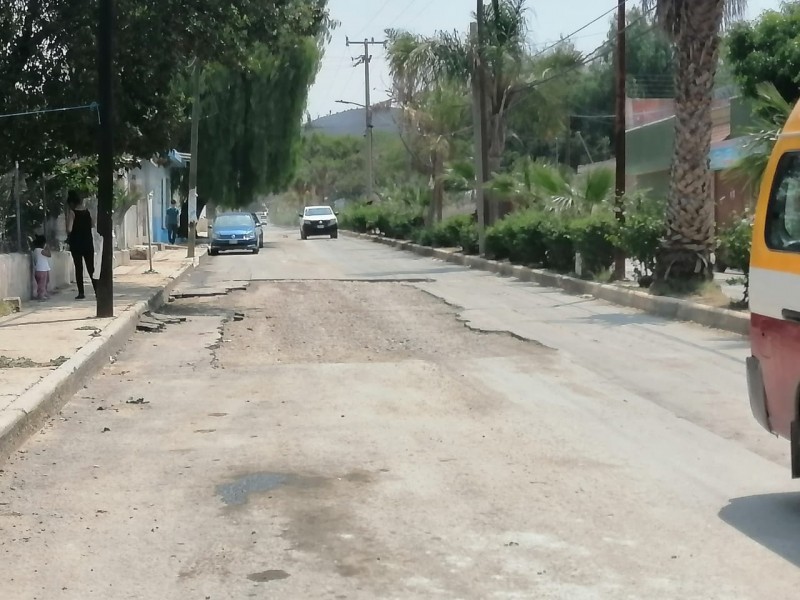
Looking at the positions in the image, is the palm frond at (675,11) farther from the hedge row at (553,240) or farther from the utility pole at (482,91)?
the utility pole at (482,91)

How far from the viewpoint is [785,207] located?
682 centimetres

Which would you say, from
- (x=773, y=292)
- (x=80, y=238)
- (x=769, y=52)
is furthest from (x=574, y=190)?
(x=773, y=292)

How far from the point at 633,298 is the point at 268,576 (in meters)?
14.9

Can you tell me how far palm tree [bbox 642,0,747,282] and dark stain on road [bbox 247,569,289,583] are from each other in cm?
1477

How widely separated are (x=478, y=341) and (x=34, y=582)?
31.4 ft

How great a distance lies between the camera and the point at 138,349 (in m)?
15.1

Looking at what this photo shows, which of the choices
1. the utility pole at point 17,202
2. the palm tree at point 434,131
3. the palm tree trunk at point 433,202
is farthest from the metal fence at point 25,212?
the palm tree trunk at point 433,202

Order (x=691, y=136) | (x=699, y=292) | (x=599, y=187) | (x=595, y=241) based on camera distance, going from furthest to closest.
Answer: (x=599, y=187)
(x=595, y=241)
(x=691, y=136)
(x=699, y=292)

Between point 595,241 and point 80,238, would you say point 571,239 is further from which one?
point 80,238

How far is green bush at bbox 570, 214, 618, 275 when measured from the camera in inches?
918

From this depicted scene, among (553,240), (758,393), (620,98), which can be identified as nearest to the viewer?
(758,393)

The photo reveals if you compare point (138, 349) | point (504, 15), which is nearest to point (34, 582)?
point (138, 349)

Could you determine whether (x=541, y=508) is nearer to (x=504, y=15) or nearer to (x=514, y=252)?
(x=514, y=252)

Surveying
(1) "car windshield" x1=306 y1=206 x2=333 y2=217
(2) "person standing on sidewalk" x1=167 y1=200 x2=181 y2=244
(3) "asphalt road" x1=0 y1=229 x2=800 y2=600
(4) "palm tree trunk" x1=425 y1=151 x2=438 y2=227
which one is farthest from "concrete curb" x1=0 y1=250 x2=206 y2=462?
(1) "car windshield" x1=306 y1=206 x2=333 y2=217
